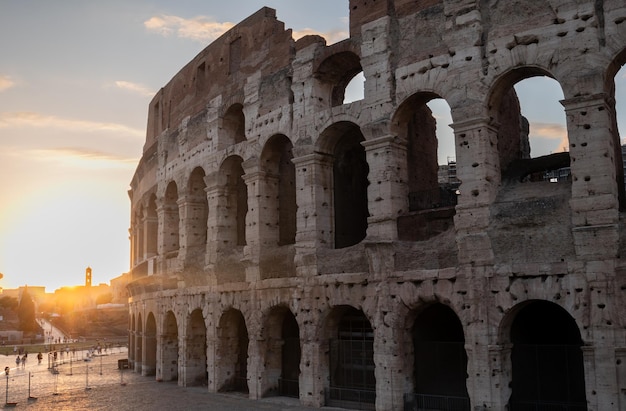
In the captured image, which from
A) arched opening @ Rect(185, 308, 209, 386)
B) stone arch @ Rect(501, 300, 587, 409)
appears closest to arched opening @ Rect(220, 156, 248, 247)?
arched opening @ Rect(185, 308, 209, 386)

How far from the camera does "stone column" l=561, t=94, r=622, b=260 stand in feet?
36.2

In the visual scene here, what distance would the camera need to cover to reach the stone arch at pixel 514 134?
41.7 ft

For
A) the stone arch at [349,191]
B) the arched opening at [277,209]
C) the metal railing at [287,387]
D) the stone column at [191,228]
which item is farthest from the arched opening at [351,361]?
the stone column at [191,228]

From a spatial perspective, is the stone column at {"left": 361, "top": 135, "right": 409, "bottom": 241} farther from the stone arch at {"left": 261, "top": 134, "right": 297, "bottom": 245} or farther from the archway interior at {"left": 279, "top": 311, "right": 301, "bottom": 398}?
the archway interior at {"left": 279, "top": 311, "right": 301, "bottom": 398}

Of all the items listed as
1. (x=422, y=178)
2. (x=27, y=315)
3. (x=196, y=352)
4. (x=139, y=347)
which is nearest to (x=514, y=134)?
(x=422, y=178)

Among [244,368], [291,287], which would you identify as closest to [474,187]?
[291,287]

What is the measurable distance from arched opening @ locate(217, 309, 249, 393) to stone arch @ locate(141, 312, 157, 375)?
602cm

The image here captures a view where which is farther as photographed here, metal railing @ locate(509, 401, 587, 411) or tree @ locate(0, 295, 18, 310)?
tree @ locate(0, 295, 18, 310)

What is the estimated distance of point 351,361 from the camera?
15477 mm

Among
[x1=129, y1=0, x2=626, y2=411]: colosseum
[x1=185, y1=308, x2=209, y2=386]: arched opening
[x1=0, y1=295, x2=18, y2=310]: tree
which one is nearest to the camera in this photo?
[x1=129, y1=0, x2=626, y2=411]: colosseum

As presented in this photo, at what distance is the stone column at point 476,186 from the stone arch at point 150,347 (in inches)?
572

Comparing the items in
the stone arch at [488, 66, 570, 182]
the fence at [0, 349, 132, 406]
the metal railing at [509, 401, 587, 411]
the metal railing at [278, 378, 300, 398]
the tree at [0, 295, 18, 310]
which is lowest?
the fence at [0, 349, 132, 406]

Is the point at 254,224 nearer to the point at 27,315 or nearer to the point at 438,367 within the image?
the point at 438,367

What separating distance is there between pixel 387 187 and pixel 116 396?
1020 cm
